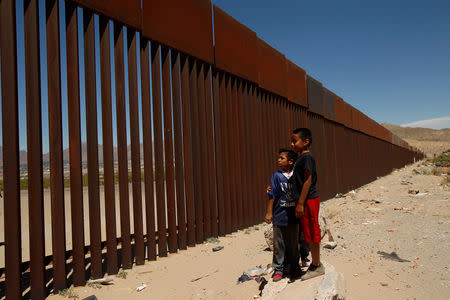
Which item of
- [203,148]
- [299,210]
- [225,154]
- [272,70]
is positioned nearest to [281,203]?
[299,210]

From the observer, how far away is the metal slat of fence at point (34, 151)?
332 centimetres

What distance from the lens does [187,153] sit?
218 inches

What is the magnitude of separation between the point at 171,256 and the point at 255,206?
2.88 m

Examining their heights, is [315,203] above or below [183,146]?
below

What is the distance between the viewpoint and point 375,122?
947 inches

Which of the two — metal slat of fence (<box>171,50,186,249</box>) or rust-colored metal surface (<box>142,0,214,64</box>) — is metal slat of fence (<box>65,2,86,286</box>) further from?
metal slat of fence (<box>171,50,186,249</box>)

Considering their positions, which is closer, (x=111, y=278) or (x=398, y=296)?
(x=398, y=296)

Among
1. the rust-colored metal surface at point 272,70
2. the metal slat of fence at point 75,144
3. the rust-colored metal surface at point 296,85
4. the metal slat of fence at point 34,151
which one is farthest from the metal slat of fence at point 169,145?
the rust-colored metal surface at point 296,85

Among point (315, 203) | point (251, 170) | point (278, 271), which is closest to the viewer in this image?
point (315, 203)

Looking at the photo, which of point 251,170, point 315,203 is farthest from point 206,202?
point 315,203

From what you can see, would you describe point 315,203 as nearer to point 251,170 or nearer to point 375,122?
point 251,170

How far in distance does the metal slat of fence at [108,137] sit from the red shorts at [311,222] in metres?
2.34

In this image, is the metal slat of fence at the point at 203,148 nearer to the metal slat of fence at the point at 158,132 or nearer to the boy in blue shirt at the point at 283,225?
the metal slat of fence at the point at 158,132

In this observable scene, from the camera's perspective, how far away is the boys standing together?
2.96 meters
